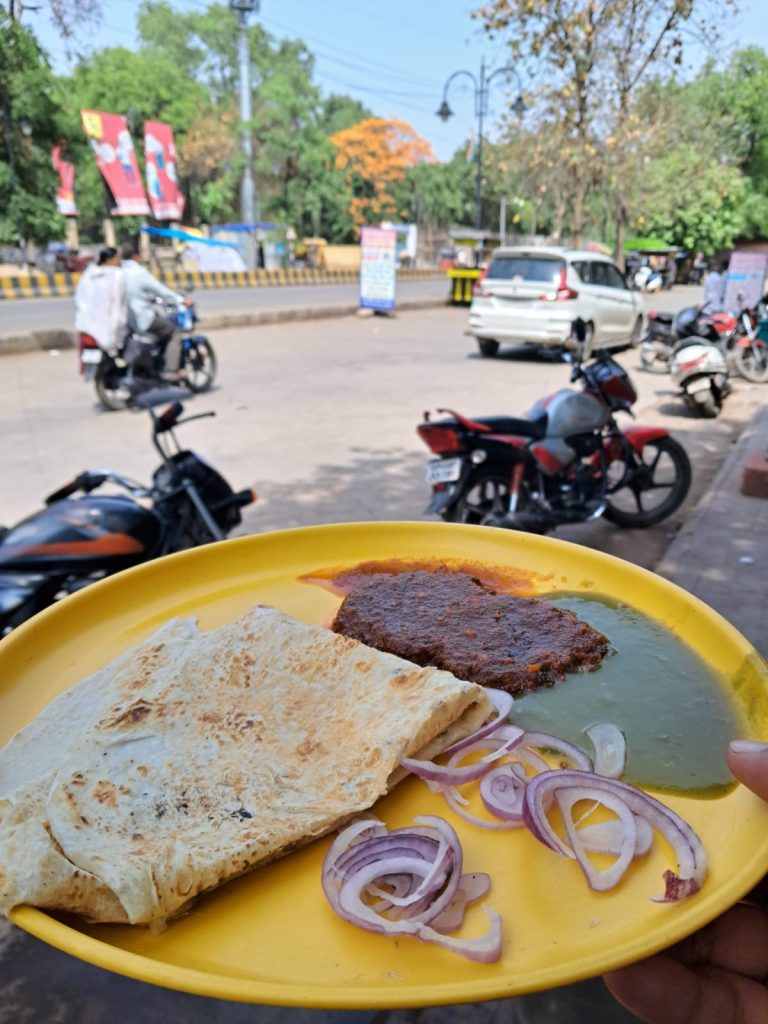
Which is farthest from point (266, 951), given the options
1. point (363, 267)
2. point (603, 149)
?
point (603, 149)

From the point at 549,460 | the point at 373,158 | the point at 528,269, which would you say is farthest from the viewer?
the point at 373,158

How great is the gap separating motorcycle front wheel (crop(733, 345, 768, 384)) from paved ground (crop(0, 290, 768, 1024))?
1.63 feet

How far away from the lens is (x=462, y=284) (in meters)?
20.9

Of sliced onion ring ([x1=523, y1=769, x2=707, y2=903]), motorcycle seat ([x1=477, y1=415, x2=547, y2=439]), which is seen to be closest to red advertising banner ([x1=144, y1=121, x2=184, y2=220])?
motorcycle seat ([x1=477, y1=415, x2=547, y2=439])

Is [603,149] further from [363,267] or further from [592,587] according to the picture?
[592,587]

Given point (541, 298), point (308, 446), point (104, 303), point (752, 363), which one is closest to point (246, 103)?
point (541, 298)

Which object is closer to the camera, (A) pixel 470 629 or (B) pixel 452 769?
(B) pixel 452 769

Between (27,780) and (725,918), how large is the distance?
1233mm

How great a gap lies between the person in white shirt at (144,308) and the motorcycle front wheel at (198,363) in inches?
20.8

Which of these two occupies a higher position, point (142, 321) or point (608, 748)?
point (142, 321)

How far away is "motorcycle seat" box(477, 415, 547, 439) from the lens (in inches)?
175

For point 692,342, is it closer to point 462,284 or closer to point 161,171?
point 462,284

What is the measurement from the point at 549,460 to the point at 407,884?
3783 mm

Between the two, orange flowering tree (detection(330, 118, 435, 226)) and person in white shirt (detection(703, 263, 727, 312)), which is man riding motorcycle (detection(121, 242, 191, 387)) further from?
orange flowering tree (detection(330, 118, 435, 226))
